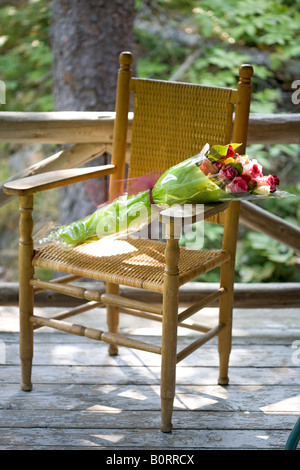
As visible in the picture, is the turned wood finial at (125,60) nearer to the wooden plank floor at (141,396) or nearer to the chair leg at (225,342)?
the chair leg at (225,342)

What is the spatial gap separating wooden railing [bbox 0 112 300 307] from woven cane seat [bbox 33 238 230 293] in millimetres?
586

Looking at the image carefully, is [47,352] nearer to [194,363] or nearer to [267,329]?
[194,363]

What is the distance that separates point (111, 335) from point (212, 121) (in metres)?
0.80

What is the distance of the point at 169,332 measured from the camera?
1.75 metres

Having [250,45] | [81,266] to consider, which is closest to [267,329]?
[81,266]

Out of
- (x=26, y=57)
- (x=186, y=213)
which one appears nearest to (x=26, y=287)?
(x=186, y=213)

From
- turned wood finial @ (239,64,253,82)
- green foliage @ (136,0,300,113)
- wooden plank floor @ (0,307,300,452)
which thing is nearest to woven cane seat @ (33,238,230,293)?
wooden plank floor @ (0,307,300,452)

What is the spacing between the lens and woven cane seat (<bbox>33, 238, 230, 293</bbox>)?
179 centimetres

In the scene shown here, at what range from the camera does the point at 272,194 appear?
178 cm

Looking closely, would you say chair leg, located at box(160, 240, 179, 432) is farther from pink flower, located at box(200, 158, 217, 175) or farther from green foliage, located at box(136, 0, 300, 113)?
green foliage, located at box(136, 0, 300, 113)

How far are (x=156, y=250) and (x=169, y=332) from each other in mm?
368

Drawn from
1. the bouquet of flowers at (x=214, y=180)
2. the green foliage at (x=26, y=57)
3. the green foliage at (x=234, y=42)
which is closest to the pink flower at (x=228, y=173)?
the bouquet of flowers at (x=214, y=180)

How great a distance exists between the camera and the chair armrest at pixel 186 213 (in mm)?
1641

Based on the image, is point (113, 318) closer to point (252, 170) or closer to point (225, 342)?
point (225, 342)
